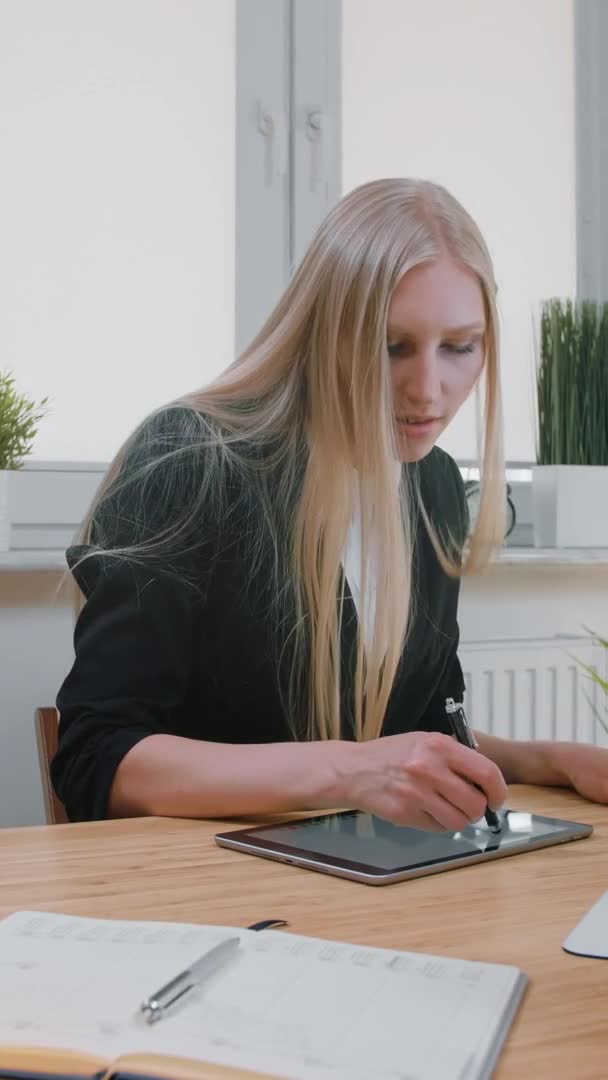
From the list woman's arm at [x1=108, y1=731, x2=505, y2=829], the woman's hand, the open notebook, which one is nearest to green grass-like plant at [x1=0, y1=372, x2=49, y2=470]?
woman's arm at [x1=108, y1=731, x2=505, y2=829]

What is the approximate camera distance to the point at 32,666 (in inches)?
75.0

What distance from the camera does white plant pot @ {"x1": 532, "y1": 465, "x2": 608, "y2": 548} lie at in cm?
229

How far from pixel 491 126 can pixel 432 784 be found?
193cm

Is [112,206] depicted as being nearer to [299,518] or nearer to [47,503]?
[47,503]

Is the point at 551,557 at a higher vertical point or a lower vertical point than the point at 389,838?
higher

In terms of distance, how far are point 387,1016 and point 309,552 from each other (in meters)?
0.79

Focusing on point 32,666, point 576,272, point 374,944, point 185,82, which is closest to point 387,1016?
point 374,944

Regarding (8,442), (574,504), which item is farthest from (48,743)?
(574,504)

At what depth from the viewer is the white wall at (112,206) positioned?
2.07 meters

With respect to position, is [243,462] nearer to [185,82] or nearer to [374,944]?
[374,944]

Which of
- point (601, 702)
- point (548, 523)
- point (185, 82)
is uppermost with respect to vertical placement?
point (185, 82)

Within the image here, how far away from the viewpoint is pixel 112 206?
214 centimetres

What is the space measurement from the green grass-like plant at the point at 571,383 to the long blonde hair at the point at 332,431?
3.02 ft

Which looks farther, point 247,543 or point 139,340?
point 139,340
